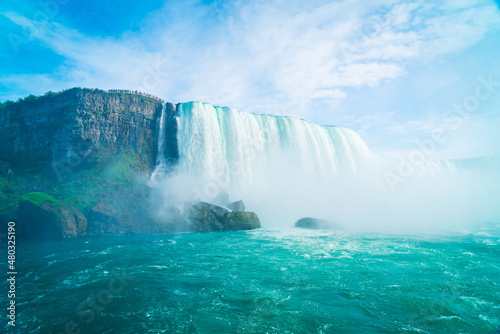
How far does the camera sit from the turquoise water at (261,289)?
5250mm

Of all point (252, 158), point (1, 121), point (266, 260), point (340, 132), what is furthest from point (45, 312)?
point (340, 132)

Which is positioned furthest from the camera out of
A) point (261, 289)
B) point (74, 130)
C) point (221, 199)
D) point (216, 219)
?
point (74, 130)

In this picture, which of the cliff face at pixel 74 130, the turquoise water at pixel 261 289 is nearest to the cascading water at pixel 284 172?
the cliff face at pixel 74 130

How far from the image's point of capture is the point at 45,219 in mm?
15891

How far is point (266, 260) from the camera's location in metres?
10.3

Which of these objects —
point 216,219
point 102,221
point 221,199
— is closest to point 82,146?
point 102,221

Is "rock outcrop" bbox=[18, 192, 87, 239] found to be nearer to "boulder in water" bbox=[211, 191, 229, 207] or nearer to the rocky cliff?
the rocky cliff

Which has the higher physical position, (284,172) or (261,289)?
(284,172)

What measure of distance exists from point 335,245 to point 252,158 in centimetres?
1786

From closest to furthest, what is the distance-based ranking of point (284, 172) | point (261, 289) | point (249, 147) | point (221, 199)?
point (261, 289)
point (221, 199)
point (249, 147)
point (284, 172)

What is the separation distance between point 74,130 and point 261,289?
88.2 ft

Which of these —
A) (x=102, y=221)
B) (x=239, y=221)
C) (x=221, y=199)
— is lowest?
(x=239, y=221)

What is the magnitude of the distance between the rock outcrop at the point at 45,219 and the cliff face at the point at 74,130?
7709 millimetres

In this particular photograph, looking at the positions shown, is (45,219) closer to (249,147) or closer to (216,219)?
Result: (216,219)
